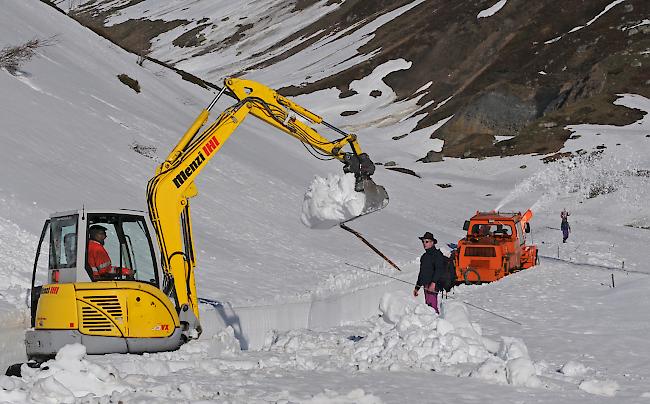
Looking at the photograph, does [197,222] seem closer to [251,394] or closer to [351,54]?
[251,394]

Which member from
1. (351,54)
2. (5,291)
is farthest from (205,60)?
(5,291)

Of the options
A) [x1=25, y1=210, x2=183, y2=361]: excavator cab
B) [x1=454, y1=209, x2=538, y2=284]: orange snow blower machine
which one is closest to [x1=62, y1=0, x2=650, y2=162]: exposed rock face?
[x1=454, y1=209, x2=538, y2=284]: orange snow blower machine

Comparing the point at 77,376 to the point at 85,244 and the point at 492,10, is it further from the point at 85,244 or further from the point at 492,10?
the point at 492,10

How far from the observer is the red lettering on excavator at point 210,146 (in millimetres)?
12156

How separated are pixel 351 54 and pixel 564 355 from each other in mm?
109159

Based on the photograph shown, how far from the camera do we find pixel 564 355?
13.0 meters

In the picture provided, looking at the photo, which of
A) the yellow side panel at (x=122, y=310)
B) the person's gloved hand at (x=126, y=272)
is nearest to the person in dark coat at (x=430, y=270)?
the yellow side panel at (x=122, y=310)

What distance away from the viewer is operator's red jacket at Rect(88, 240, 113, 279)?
35.6 ft

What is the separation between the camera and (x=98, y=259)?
1092 cm

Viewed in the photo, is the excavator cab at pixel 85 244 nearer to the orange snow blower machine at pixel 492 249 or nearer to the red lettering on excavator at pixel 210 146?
the red lettering on excavator at pixel 210 146

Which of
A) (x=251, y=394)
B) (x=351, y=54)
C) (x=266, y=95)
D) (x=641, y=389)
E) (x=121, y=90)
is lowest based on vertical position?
(x=251, y=394)

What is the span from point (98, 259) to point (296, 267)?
522 inches

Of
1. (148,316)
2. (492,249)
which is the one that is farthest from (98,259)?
(492,249)

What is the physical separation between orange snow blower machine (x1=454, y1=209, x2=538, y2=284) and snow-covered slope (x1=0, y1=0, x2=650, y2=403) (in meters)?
0.64
